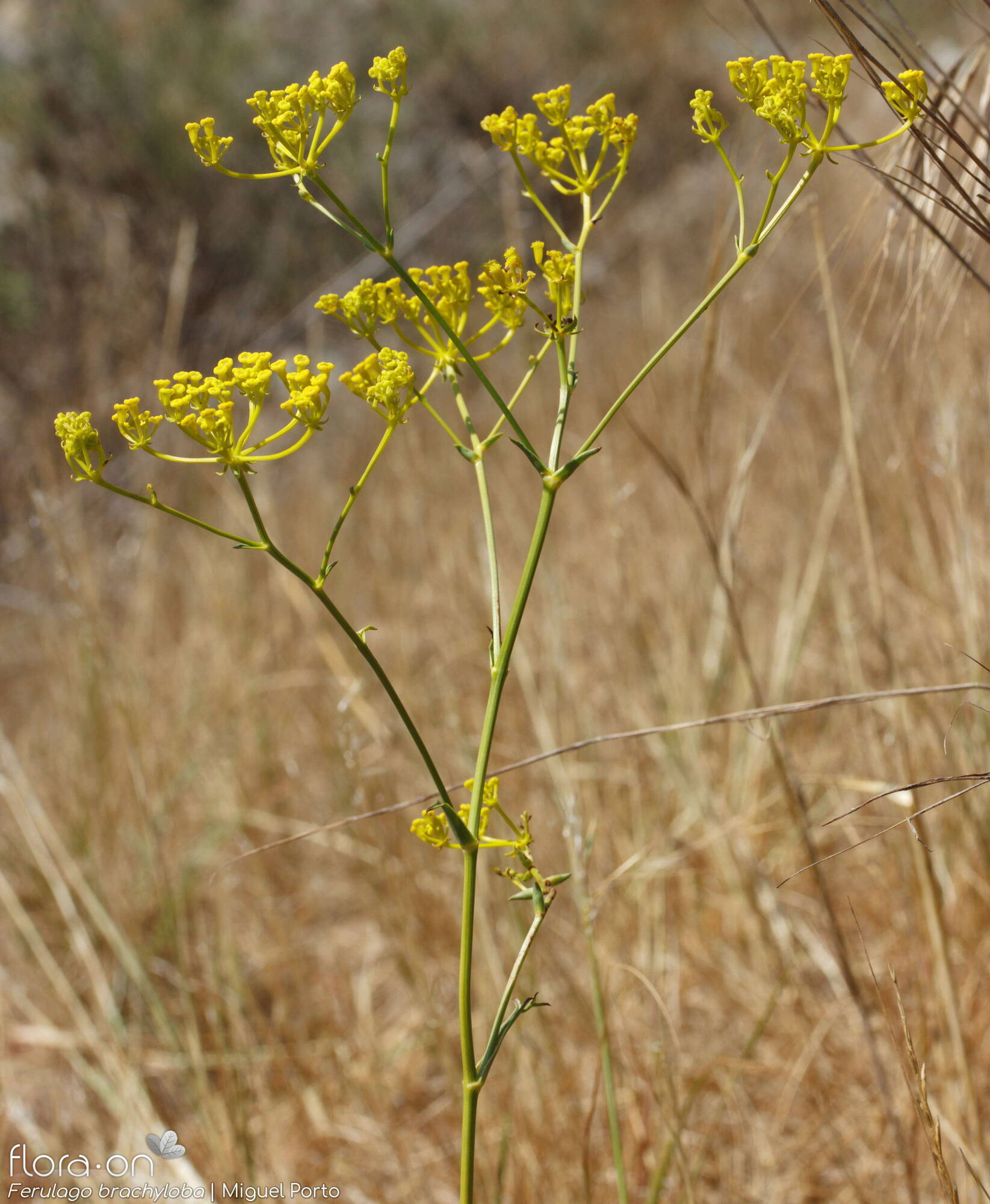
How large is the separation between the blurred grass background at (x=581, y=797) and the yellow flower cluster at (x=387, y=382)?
17.4 inches

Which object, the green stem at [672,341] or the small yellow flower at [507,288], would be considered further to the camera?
the small yellow flower at [507,288]

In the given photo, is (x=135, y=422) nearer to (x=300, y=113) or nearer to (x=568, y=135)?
(x=300, y=113)

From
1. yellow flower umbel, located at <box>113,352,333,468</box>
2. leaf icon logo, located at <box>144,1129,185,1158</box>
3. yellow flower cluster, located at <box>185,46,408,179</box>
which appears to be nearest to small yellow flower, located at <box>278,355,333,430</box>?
yellow flower umbel, located at <box>113,352,333,468</box>

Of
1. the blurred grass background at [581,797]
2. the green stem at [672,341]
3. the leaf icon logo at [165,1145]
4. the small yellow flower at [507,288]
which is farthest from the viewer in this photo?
the blurred grass background at [581,797]

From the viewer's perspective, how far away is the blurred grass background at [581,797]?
125 cm

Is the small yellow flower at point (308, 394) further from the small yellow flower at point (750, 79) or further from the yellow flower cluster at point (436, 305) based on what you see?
the small yellow flower at point (750, 79)

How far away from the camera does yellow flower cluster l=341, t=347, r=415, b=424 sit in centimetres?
61

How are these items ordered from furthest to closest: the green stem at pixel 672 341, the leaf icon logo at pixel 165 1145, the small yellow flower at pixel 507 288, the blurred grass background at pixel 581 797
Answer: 1. the blurred grass background at pixel 581 797
2. the leaf icon logo at pixel 165 1145
3. the small yellow flower at pixel 507 288
4. the green stem at pixel 672 341

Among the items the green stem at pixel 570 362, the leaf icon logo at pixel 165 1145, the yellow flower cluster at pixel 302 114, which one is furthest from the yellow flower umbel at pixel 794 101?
the leaf icon logo at pixel 165 1145

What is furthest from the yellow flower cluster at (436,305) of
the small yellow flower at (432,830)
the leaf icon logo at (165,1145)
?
the leaf icon logo at (165,1145)

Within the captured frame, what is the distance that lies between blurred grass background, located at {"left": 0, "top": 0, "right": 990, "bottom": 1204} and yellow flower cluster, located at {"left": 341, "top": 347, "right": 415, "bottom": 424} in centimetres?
44

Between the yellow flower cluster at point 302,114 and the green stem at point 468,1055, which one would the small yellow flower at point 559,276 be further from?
the green stem at point 468,1055

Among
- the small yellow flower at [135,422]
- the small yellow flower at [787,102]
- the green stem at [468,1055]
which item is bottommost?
the green stem at [468,1055]

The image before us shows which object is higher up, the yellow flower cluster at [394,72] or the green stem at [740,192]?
the yellow flower cluster at [394,72]
